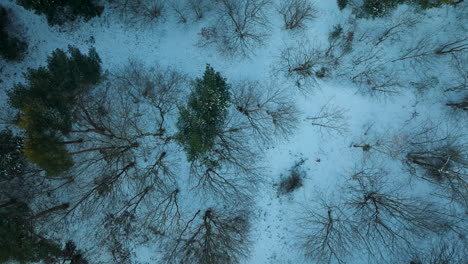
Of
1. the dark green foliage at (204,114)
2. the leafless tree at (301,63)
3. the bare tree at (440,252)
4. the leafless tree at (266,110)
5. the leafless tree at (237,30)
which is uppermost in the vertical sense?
the leafless tree at (237,30)

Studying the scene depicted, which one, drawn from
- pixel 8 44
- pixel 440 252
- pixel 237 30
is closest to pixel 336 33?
pixel 237 30

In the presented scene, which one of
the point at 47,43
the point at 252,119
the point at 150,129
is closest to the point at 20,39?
the point at 47,43

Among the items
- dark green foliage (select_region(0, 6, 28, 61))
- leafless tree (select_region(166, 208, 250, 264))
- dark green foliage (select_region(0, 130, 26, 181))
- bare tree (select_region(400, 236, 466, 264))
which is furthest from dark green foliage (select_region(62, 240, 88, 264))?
bare tree (select_region(400, 236, 466, 264))

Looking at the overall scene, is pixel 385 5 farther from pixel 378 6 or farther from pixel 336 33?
pixel 336 33

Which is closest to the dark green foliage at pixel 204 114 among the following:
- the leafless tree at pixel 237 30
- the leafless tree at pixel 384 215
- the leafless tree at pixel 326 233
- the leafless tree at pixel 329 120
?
the leafless tree at pixel 237 30

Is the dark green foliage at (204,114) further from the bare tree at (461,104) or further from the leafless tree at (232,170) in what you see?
the bare tree at (461,104)

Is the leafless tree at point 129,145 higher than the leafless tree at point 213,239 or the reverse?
higher

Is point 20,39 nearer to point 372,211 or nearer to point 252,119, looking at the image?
point 252,119
